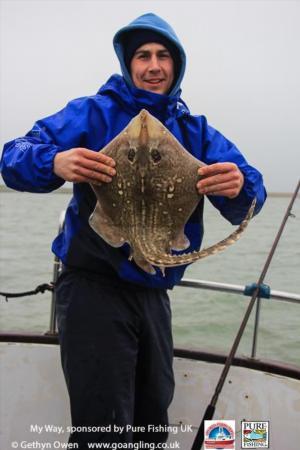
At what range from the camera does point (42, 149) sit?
2.28 meters

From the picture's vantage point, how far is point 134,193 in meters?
2.12

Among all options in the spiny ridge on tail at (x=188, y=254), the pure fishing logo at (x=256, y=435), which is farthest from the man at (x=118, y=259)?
the pure fishing logo at (x=256, y=435)

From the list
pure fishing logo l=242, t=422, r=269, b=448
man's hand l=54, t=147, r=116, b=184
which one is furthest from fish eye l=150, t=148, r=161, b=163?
pure fishing logo l=242, t=422, r=269, b=448

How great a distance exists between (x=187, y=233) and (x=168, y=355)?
702 millimetres

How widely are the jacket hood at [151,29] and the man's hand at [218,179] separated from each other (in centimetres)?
70

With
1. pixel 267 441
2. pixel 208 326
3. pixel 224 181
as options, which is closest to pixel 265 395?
pixel 267 441

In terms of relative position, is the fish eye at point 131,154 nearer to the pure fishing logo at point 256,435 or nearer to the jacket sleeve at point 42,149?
the jacket sleeve at point 42,149

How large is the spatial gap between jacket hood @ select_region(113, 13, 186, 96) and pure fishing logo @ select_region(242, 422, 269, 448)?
2349mm

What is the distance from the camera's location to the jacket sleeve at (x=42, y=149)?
2.26 meters

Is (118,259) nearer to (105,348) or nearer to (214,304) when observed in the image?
(105,348)

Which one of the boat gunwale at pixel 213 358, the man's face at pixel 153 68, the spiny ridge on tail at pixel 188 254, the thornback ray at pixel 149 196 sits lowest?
the boat gunwale at pixel 213 358

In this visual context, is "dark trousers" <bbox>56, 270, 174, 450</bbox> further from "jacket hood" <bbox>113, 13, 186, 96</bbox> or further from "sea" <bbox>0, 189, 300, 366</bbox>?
"sea" <bbox>0, 189, 300, 366</bbox>

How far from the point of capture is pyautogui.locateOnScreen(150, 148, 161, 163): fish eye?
6.71 ft

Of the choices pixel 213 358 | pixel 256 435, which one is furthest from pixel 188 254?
pixel 256 435
